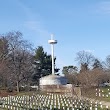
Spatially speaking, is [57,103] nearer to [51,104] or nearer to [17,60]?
[51,104]

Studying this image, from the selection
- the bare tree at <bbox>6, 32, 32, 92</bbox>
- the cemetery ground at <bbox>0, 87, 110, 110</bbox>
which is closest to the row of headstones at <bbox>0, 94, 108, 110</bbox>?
the cemetery ground at <bbox>0, 87, 110, 110</bbox>

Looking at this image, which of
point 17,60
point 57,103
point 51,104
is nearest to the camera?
point 51,104

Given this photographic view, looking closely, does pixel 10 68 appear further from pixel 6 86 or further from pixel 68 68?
pixel 68 68

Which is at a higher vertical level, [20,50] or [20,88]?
[20,50]

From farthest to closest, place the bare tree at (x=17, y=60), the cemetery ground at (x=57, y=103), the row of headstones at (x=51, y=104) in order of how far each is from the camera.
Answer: the bare tree at (x=17, y=60), the row of headstones at (x=51, y=104), the cemetery ground at (x=57, y=103)

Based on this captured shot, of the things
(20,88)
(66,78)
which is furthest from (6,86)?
(66,78)

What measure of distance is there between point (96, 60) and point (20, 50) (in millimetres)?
40911

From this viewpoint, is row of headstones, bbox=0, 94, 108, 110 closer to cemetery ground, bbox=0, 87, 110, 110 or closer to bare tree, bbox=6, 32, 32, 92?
cemetery ground, bbox=0, 87, 110, 110

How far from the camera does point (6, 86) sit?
65.6 m

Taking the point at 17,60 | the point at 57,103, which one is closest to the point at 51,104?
the point at 57,103

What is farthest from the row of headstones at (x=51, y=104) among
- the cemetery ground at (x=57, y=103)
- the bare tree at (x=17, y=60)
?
the bare tree at (x=17, y=60)

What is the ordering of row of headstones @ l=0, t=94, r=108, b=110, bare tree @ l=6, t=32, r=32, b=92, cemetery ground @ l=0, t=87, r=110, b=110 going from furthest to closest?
bare tree @ l=6, t=32, r=32, b=92, row of headstones @ l=0, t=94, r=108, b=110, cemetery ground @ l=0, t=87, r=110, b=110

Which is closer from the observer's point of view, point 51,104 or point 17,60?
point 51,104

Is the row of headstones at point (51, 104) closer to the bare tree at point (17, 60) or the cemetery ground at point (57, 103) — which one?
the cemetery ground at point (57, 103)
